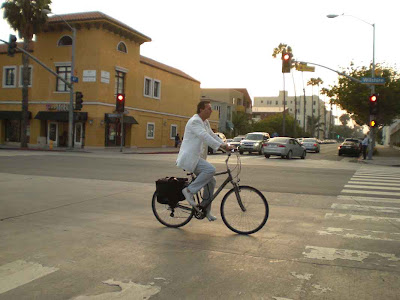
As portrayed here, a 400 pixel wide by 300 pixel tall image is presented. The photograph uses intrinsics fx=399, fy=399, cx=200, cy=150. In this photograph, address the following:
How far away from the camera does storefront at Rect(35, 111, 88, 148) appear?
Result: 106ft

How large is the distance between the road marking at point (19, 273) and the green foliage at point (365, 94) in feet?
111

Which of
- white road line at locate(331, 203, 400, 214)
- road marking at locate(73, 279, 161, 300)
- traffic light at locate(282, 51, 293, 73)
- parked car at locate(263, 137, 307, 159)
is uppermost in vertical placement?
traffic light at locate(282, 51, 293, 73)

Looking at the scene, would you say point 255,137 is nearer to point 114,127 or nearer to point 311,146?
point 311,146

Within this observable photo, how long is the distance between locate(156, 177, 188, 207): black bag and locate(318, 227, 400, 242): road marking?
214 centimetres

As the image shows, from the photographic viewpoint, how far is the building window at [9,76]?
1427 inches

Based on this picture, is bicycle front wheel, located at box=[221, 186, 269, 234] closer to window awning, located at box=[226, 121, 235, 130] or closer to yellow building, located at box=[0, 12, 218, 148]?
yellow building, located at box=[0, 12, 218, 148]

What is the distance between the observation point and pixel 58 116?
32.6 metres

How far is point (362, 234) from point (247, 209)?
5.76 feet

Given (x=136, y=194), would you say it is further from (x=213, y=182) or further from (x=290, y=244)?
(x=290, y=244)

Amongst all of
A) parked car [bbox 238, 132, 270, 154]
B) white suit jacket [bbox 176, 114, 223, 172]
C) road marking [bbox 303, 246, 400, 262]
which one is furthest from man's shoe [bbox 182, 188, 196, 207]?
parked car [bbox 238, 132, 270, 154]

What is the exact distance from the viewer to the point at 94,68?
32.1 metres

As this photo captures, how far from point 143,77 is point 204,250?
1368 inches

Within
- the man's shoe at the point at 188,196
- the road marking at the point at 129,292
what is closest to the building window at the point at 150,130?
the man's shoe at the point at 188,196

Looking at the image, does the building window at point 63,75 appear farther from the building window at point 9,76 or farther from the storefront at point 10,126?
the building window at point 9,76
